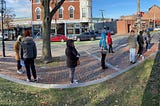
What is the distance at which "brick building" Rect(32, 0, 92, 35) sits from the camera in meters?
57.4

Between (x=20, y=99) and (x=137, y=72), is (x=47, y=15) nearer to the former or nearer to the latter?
(x=137, y=72)

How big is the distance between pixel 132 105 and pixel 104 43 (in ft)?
17.8

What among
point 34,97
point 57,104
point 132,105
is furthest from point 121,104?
point 34,97

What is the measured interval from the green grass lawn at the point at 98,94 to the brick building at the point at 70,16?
47857 millimetres

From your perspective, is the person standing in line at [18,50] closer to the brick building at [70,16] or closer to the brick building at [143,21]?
the brick building at [143,21]

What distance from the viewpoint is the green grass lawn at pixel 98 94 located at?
25.5 feet

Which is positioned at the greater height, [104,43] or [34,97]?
[104,43]

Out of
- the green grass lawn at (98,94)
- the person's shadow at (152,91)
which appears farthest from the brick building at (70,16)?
the green grass lawn at (98,94)

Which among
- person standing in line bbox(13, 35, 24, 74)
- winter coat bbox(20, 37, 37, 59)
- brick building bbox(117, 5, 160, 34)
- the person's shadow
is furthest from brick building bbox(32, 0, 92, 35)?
the person's shadow

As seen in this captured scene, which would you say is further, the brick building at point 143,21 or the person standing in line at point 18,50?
the brick building at point 143,21

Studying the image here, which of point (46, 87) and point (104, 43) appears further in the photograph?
point (104, 43)

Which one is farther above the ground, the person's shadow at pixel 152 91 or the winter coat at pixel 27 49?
the winter coat at pixel 27 49

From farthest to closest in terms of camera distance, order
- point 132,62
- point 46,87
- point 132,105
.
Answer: point 132,62
point 46,87
point 132,105

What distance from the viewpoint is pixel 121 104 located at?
24.7ft
